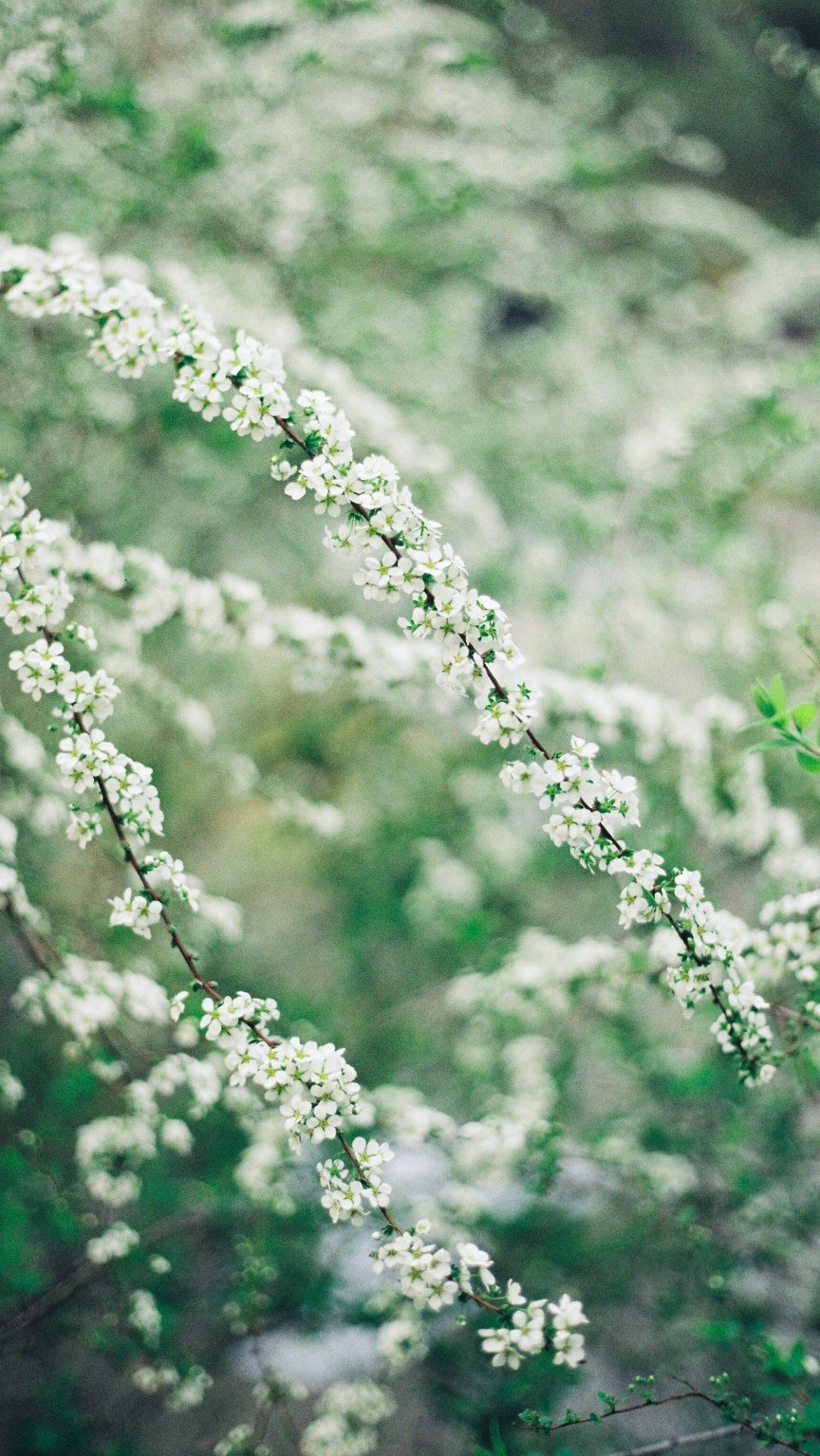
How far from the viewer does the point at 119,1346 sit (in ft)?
6.97

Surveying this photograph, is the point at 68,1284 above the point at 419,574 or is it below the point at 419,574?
below

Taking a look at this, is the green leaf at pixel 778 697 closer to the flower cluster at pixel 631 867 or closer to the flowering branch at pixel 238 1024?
the flower cluster at pixel 631 867

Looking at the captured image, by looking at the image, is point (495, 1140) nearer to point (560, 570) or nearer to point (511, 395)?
point (560, 570)

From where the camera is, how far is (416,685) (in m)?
2.21

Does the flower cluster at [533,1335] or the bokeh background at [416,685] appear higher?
the bokeh background at [416,685]

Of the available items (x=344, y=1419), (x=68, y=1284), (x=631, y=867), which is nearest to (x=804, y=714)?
(x=631, y=867)

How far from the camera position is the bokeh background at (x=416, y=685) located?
241 cm

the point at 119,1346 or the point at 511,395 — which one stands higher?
the point at 511,395

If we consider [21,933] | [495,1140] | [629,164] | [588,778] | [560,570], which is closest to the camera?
[588,778]

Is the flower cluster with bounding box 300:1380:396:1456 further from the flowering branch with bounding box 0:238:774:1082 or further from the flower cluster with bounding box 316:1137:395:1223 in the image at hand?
the flowering branch with bounding box 0:238:774:1082

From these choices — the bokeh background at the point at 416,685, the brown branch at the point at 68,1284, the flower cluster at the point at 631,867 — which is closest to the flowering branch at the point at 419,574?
the flower cluster at the point at 631,867

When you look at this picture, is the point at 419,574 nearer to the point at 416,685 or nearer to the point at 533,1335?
the point at 416,685

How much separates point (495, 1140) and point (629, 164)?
4.43 meters

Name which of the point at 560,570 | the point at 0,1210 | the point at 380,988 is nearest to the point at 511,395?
the point at 560,570
